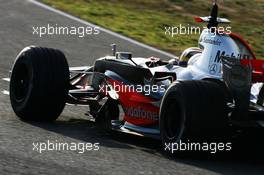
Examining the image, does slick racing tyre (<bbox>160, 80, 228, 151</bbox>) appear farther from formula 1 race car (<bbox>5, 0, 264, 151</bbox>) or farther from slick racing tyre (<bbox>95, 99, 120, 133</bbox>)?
slick racing tyre (<bbox>95, 99, 120, 133</bbox>)

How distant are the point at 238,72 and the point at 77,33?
8001 millimetres

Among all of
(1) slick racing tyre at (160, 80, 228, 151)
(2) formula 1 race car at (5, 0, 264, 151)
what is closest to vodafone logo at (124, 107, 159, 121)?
(2) formula 1 race car at (5, 0, 264, 151)

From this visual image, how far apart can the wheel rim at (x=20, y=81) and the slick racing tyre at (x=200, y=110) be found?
239 cm

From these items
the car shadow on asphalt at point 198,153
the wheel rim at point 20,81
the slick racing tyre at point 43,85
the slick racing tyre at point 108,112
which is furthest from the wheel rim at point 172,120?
the wheel rim at point 20,81

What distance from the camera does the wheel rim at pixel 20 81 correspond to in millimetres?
9695

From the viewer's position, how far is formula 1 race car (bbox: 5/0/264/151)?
7.75m

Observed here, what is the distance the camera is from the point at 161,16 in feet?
57.0

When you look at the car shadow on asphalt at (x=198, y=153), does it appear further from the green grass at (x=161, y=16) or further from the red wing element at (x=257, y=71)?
the green grass at (x=161, y=16)

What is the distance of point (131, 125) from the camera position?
8.90 metres

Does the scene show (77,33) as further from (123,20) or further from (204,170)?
(204,170)

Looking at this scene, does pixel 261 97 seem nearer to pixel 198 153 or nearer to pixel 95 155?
pixel 198 153

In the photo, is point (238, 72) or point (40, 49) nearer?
point (238, 72)

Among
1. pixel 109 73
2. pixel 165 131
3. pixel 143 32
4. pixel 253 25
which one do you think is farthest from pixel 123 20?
pixel 165 131

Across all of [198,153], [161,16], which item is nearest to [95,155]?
[198,153]
